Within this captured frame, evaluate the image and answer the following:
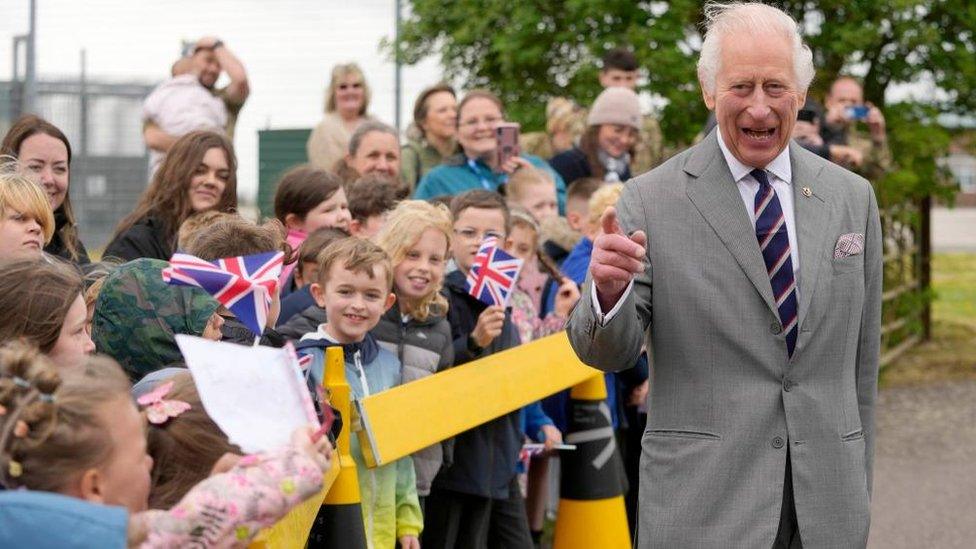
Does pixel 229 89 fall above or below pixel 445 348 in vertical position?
above

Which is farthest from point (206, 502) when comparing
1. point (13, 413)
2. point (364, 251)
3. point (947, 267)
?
point (947, 267)

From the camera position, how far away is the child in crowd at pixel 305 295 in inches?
228

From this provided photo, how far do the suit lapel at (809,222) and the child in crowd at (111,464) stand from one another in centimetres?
167

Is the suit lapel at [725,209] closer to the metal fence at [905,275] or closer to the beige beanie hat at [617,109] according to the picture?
the beige beanie hat at [617,109]

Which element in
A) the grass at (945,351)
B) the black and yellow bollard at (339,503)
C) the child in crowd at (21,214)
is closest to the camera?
the black and yellow bollard at (339,503)

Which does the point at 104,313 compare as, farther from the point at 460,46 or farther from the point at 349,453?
the point at 460,46

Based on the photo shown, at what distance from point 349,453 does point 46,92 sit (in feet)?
18.5

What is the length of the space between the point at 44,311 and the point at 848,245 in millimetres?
2203

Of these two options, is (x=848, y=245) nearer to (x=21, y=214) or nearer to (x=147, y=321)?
(x=147, y=321)

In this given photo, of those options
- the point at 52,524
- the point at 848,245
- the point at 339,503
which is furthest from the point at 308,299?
the point at 52,524

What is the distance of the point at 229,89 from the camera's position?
9.50 meters

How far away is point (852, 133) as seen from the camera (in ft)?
41.3

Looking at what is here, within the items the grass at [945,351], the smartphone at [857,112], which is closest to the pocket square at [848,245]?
the smartphone at [857,112]

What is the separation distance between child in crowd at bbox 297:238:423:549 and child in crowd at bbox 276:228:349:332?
0.08 metres
